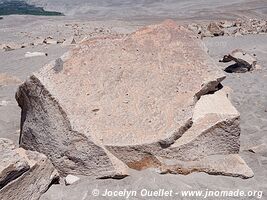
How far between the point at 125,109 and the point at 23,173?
4.54 feet

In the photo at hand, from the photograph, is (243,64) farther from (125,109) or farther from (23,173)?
(23,173)

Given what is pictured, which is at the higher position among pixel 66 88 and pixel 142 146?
pixel 66 88

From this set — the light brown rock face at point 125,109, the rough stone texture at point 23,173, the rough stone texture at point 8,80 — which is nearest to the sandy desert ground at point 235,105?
the rough stone texture at point 8,80

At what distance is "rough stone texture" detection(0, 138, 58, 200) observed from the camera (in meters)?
3.74

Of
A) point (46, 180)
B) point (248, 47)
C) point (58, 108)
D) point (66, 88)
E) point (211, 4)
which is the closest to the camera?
point (46, 180)

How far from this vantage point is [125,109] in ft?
16.0

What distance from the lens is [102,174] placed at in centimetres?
436

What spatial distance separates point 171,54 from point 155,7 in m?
29.8

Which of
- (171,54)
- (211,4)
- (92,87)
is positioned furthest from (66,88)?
(211,4)

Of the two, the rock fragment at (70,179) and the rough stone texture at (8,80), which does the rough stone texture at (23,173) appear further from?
the rough stone texture at (8,80)

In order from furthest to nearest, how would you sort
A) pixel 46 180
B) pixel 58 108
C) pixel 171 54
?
pixel 171 54 < pixel 58 108 < pixel 46 180

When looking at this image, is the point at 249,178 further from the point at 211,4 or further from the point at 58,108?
the point at 211,4

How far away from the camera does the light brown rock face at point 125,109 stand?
176 inches

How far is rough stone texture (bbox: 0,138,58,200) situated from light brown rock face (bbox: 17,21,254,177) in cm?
34
